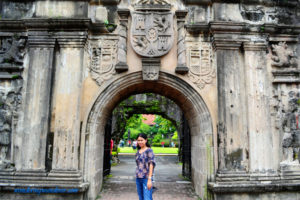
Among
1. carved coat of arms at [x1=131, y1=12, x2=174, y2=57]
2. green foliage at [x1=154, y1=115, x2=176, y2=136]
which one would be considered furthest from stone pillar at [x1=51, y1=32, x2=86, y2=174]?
green foliage at [x1=154, y1=115, x2=176, y2=136]

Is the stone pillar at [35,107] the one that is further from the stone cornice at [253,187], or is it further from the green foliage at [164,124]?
the green foliage at [164,124]

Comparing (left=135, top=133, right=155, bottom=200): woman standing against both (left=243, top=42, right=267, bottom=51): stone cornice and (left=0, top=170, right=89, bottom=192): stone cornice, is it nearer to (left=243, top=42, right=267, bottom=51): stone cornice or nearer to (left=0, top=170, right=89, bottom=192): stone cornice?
(left=0, top=170, right=89, bottom=192): stone cornice

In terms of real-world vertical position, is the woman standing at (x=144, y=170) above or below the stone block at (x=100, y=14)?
below

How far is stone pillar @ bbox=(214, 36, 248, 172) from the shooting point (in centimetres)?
554

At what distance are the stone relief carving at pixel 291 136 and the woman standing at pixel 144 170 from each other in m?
3.37

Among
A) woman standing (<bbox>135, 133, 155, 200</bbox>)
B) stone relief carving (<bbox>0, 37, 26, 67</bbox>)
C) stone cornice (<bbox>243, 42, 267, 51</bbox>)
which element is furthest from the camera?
stone cornice (<bbox>243, 42, 267, 51</bbox>)

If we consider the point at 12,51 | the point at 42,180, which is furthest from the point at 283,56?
the point at 12,51

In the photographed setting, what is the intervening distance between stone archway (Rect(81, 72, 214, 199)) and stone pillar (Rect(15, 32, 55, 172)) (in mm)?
923

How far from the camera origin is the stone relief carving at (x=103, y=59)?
6015mm

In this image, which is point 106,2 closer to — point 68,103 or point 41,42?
point 41,42

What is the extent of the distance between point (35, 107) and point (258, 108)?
5.13m

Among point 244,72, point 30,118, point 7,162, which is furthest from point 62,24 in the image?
point 244,72

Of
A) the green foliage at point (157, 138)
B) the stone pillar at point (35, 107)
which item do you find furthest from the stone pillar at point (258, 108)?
the green foliage at point (157, 138)

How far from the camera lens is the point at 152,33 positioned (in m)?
6.12
